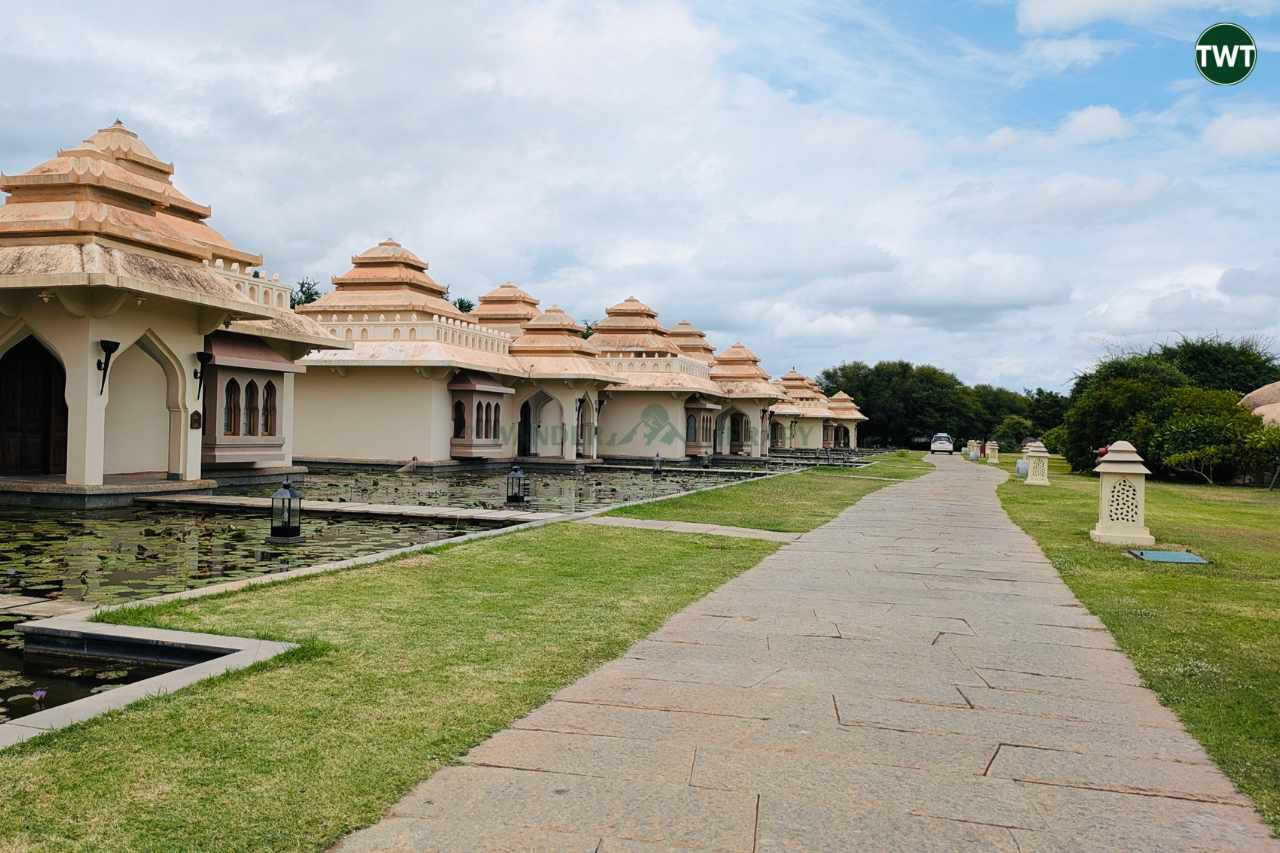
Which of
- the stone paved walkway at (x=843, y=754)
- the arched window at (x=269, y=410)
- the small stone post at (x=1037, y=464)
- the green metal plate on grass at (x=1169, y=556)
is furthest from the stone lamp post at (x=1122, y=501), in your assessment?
the small stone post at (x=1037, y=464)

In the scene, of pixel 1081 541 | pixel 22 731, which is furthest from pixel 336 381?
pixel 22 731

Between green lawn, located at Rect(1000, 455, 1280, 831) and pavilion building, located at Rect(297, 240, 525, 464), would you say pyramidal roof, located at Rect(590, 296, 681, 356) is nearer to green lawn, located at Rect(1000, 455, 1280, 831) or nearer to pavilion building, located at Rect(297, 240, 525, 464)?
pavilion building, located at Rect(297, 240, 525, 464)

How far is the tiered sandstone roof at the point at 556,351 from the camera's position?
29.1 m

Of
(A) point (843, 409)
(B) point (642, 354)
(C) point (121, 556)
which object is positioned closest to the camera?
(C) point (121, 556)

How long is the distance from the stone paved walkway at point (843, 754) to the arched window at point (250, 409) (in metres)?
14.2

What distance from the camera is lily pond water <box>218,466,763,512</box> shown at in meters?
15.9

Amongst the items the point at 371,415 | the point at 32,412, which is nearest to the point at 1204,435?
the point at 371,415

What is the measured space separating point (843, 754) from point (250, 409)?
17131mm

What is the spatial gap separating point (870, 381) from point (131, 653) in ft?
292

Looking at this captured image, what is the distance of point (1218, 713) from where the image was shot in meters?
4.78

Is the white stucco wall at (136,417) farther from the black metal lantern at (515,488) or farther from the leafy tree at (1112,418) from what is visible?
the leafy tree at (1112,418)

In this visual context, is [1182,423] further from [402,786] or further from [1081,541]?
[402,786]

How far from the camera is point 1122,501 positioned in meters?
12.3

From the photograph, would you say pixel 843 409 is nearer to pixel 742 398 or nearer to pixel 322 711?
pixel 742 398
